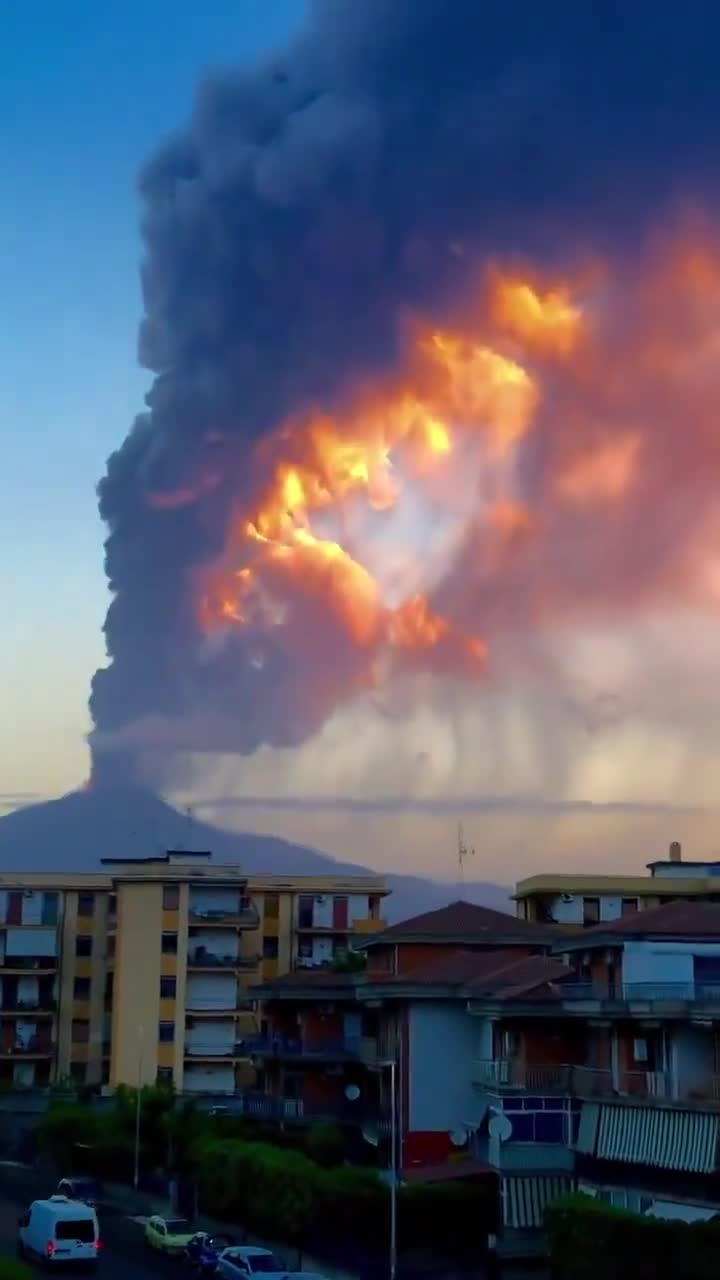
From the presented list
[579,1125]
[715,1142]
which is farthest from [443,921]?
[715,1142]

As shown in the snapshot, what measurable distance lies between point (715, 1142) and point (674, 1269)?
3.81 meters

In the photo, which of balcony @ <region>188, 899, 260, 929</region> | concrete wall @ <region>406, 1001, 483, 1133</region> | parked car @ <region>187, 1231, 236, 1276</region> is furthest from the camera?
balcony @ <region>188, 899, 260, 929</region>

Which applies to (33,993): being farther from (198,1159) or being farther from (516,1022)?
(516,1022)

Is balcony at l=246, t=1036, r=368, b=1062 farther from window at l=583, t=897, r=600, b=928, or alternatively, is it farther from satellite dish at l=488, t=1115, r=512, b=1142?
window at l=583, t=897, r=600, b=928

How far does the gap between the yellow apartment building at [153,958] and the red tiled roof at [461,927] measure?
33865 mm

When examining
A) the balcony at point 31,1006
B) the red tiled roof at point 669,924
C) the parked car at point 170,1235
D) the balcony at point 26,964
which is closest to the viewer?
the red tiled roof at point 669,924

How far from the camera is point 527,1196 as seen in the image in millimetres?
43562

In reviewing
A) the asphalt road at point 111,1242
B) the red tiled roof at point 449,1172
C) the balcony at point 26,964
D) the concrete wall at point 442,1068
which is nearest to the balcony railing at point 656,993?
the red tiled roof at point 449,1172

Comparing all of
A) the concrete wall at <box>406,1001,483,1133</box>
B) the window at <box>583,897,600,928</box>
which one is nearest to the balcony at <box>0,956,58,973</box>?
the window at <box>583,897,600,928</box>

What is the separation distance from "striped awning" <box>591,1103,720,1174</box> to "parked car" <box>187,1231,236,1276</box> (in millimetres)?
11894

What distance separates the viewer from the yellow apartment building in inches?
3706

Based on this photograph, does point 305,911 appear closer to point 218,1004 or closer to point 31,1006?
point 218,1004

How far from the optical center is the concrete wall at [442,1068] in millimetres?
52500

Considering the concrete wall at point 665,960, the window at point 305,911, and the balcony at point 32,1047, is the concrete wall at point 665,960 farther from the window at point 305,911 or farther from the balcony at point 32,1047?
the balcony at point 32,1047
